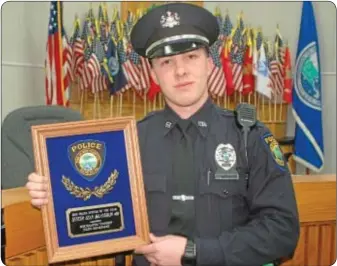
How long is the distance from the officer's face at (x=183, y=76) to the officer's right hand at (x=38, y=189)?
45 centimetres

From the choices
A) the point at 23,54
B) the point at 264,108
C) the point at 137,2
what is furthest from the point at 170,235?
the point at 264,108

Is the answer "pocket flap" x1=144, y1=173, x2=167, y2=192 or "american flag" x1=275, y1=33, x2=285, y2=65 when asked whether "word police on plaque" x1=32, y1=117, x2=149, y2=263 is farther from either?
"american flag" x1=275, y1=33, x2=285, y2=65

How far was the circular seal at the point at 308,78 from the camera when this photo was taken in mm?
5496

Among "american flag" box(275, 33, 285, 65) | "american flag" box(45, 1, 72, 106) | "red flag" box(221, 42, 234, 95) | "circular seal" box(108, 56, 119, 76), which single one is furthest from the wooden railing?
"american flag" box(275, 33, 285, 65)

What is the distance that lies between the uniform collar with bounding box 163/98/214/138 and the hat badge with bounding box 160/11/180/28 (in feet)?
0.84

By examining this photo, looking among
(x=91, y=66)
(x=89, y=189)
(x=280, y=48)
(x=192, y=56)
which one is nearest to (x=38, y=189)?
(x=89, y=189)

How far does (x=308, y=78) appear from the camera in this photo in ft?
18.0

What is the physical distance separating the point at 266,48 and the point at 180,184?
14.7ft

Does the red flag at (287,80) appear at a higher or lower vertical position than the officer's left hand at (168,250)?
higher

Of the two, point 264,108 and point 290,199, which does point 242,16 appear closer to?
point 264,108

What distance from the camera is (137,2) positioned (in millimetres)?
5359

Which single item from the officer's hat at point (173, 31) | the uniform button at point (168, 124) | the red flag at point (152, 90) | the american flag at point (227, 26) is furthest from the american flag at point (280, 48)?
the uniform button at point (168, 124)

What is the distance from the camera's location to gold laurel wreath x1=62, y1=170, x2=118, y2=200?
139cm

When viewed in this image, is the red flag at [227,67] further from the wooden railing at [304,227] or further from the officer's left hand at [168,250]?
the officer's left hand at [168,250]
